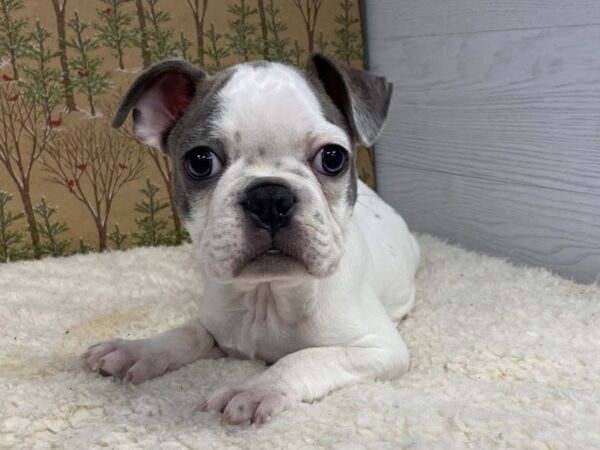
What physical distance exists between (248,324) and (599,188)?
6.51 ft

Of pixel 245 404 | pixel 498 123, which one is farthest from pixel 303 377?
pixel 498 123

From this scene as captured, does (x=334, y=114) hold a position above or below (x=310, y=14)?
below

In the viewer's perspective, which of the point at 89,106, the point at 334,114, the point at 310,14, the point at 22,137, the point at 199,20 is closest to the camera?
the point at 334,114

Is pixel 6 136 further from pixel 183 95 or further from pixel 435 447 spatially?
pixel 435 447

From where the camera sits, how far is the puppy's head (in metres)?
2.01

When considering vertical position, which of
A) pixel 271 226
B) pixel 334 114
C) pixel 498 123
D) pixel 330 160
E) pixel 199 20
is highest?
pixel 199 20

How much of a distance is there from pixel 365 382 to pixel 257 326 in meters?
0.48

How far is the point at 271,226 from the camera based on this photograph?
2000mm

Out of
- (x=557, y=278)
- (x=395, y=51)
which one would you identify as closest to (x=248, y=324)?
(x=557, y=278)

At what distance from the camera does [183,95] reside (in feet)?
8.55

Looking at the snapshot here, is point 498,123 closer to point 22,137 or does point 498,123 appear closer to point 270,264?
point 270,264

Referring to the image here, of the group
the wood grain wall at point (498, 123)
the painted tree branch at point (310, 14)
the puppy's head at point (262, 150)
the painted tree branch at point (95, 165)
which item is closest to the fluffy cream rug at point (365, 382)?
the wood grain wall at point (498, 123)

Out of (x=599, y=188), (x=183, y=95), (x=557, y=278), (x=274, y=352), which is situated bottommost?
(x=557, y=278)

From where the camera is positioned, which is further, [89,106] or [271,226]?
[89,106]
